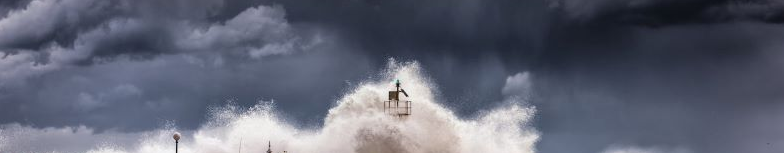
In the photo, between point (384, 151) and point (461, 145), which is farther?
point (461, 145)

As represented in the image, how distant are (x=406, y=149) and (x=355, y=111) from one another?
981cm

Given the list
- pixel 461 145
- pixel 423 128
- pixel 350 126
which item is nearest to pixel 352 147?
pixel 350 126

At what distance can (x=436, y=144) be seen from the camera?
12325 centimetres

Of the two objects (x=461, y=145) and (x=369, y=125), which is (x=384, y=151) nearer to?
(x=369, y=125)

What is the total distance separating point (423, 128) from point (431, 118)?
316 cm

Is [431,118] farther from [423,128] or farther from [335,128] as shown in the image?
[335,128]

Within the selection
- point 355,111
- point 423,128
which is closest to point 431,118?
point 423,128

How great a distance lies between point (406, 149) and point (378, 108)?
782 centimetres

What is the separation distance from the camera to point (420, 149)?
120 meters

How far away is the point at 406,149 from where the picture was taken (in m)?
118

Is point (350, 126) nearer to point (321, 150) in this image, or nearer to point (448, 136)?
point (321, 150)

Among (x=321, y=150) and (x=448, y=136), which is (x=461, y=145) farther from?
(x=321, y=150)

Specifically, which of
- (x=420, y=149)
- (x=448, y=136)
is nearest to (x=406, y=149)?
(x=420, y=149)

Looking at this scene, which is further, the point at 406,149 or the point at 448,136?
the point at 448,136
